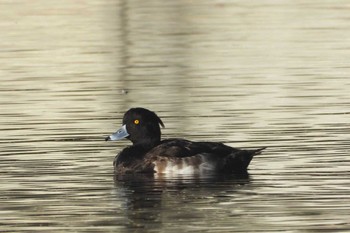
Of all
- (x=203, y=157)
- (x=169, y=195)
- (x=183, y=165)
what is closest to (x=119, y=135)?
(x=183, y=165)

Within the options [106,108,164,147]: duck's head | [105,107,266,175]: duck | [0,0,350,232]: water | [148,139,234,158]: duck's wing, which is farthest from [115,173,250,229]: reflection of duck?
[106,108,164,147]: duck's head

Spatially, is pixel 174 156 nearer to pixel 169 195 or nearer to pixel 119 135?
pixel 119 135

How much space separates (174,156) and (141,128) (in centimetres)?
82

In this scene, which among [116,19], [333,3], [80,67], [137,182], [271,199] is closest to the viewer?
[271,199]

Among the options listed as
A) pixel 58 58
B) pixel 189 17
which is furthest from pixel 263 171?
pixel 189 17

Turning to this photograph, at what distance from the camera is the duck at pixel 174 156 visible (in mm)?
17656

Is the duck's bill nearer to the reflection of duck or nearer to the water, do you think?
the water

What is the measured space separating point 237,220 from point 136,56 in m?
17.6

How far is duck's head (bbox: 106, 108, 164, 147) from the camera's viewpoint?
60.8 ft

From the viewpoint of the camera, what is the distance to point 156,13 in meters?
43.2

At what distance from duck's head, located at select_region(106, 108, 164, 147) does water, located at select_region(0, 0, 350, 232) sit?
481 mm

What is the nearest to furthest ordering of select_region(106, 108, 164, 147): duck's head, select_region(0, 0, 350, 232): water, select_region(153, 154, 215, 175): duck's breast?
select_region(0, 0, 350, 232): water → select_region(153, 154, 215, 175): duck's breast → select_region(106, 108, 164, 147): duck's head

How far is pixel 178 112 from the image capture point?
22.7 metres

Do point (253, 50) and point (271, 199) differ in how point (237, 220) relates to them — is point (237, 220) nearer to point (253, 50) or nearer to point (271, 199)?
point (271, 199)
